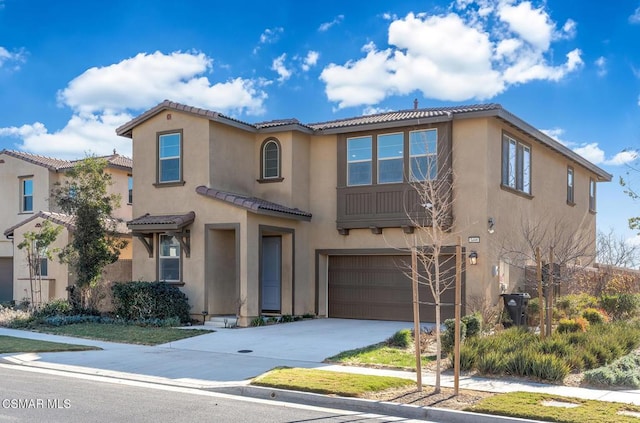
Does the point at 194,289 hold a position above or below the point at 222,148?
below

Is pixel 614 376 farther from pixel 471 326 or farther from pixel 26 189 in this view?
pixel 26 189

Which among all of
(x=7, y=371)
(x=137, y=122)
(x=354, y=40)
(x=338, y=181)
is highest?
(x=354, y=40)

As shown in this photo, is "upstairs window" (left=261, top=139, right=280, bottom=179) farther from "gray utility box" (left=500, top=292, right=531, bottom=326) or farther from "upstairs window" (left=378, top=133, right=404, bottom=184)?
"gray utility box" (left=500, top=292, right=531, bottom=326)

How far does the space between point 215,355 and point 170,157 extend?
28.0 ft

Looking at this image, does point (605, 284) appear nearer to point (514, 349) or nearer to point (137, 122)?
point (514, 349)

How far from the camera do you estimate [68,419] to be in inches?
316

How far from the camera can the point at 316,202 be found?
20.8 m

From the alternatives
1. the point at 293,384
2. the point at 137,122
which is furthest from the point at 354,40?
the point at 293,384

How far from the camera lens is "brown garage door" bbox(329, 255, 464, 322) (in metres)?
19.3

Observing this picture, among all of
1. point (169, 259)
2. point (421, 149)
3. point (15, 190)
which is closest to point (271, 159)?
point (169, 259)

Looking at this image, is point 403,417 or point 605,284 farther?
point 605,284

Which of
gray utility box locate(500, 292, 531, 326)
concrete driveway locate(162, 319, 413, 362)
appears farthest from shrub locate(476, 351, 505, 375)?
gray utility box locate(500, 292, 531, 326)

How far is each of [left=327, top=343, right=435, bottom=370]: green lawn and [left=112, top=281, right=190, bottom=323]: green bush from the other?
6864 mm

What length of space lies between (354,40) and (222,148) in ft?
17.1
